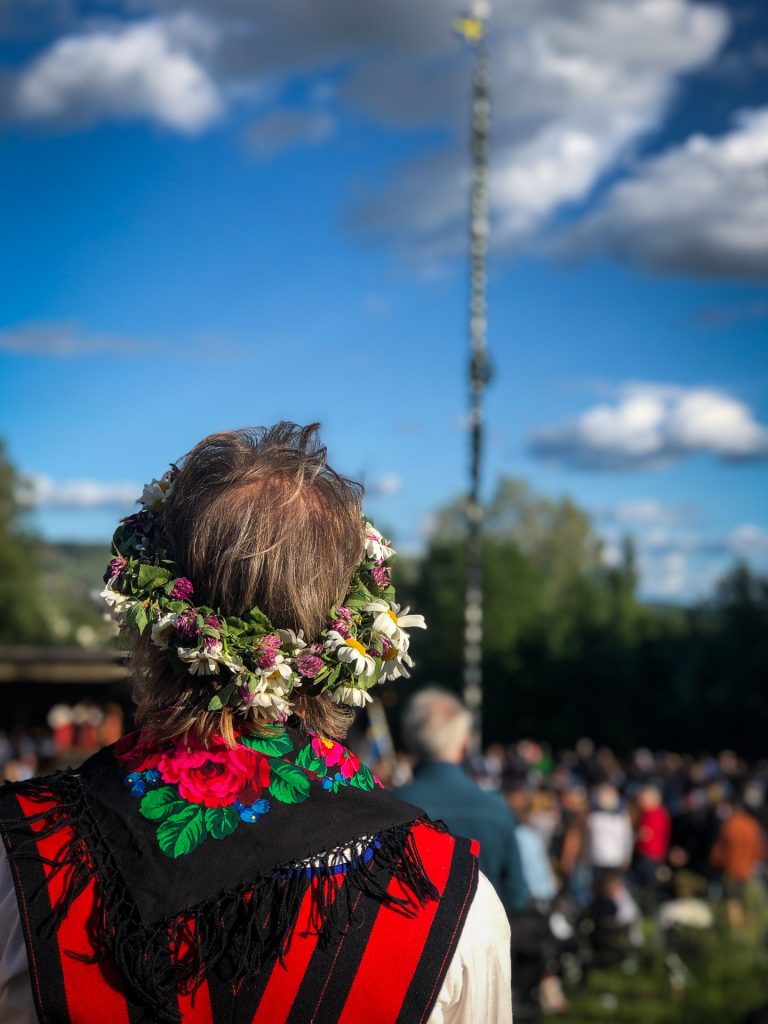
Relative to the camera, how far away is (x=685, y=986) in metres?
7.51

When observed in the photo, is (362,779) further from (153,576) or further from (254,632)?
(153,576)

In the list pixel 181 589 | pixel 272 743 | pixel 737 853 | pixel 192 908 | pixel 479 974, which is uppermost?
pixel 181 589

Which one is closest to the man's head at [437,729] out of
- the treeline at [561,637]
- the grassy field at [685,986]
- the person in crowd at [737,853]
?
the grassy field at [685,986]

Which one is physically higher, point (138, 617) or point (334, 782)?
point (138, 617)

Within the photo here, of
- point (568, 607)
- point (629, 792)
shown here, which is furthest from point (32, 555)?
point (629, 792)

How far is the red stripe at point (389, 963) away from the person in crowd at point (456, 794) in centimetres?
243

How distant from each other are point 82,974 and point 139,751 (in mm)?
308

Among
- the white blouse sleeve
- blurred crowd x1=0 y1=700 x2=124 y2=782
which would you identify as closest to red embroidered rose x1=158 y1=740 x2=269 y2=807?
the white blouse sleeve

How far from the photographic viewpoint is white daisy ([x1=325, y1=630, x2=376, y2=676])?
5.53ft

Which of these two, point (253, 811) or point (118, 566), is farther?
point (118, 566)

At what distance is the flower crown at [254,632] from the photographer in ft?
5.32

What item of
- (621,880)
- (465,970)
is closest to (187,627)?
(465,970)

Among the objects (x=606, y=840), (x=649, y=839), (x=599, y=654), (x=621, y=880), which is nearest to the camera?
(x=621, y=880)

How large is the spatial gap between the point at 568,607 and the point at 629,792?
25736mm
